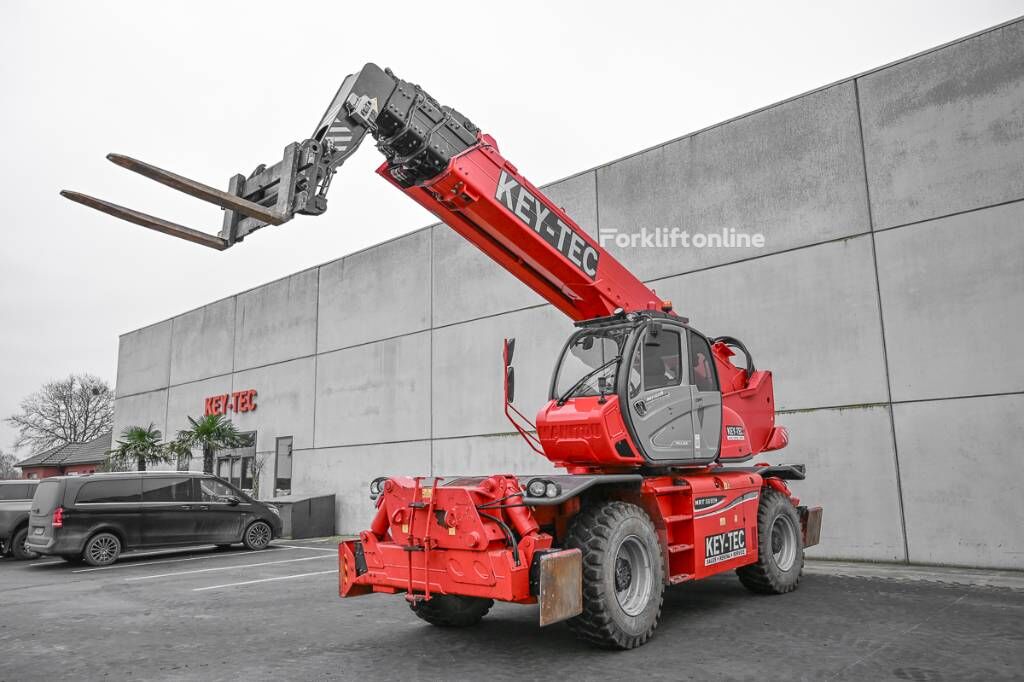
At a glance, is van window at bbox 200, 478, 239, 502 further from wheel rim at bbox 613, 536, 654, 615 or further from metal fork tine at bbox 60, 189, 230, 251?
wheel rim at bbox 613, 536, 654, 615

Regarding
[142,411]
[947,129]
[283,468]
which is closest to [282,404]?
[283,468]

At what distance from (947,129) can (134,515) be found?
577 inches

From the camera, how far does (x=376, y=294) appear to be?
1789 centimetres

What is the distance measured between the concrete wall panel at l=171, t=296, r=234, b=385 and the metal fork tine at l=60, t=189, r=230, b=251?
60.5ft

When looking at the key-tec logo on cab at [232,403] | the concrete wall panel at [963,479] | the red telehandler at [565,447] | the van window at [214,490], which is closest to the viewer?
the red telehandler at [565,447]

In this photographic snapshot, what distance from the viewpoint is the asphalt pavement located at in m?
5.26

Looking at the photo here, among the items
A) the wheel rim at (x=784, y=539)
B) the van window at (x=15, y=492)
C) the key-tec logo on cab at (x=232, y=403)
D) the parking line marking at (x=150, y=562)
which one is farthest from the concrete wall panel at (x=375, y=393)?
the wheel rim at (x=784, y=539)

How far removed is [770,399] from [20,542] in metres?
14.8

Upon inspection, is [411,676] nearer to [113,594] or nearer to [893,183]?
[113,594]

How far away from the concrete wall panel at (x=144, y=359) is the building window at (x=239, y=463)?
5.34 meters

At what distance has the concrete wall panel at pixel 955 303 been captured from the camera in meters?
9.48

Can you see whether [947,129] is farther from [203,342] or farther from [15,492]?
[203,342]

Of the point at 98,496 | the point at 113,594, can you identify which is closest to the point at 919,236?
the point at 113,594

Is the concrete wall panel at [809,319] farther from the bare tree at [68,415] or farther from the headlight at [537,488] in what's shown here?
the bare tree at [68,415]
